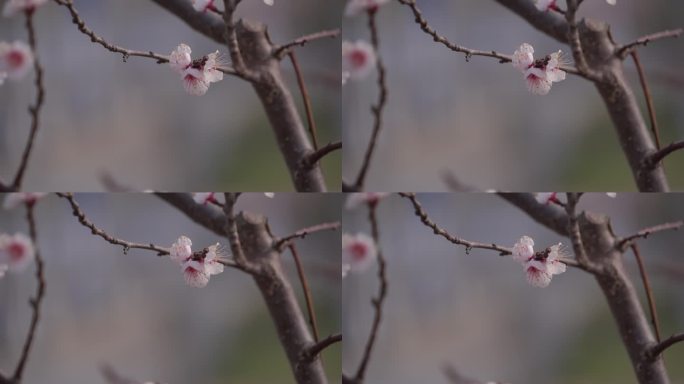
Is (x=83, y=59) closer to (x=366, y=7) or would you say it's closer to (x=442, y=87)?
(x=366, y=7)

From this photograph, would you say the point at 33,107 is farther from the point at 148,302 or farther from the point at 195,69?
the point at 148,302

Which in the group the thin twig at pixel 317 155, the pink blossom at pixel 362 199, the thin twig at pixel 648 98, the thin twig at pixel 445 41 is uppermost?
the thin twig at pixel 445 41

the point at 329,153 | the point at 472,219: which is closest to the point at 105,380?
the point at 329,153

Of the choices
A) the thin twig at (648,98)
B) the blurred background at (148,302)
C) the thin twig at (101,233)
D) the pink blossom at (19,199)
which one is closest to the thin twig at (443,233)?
the blurred background at (148,302)

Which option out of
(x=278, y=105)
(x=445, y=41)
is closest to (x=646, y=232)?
(x=445, y=41)

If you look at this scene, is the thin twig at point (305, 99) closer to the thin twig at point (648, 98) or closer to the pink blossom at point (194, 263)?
the pink blossom at point (194, 263)

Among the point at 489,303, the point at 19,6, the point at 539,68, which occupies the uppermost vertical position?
the point at 19,6

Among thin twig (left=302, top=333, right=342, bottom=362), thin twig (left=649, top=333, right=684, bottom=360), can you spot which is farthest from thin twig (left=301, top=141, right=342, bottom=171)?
thin twig (left=649, top=333, right=684, bottom=360)
